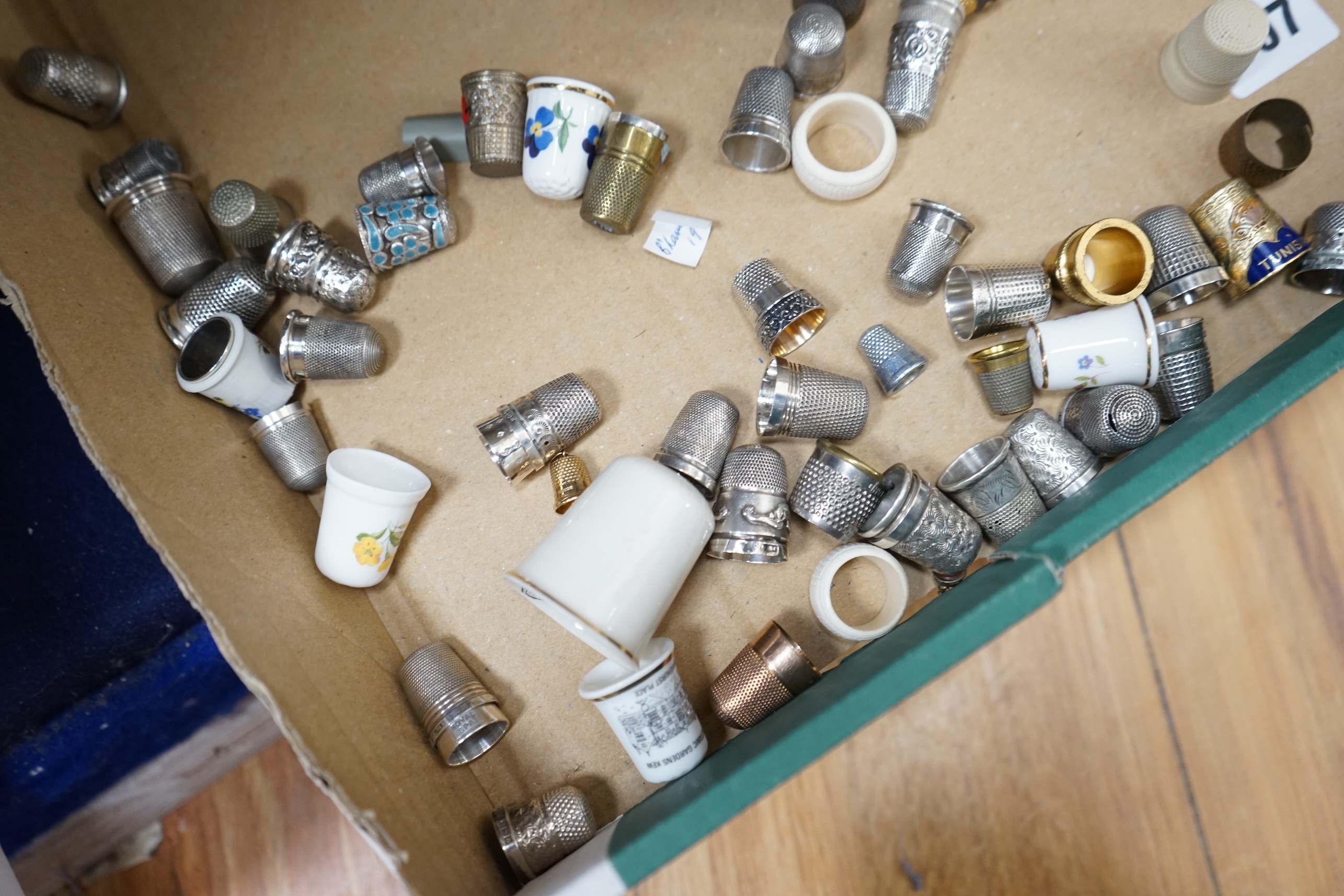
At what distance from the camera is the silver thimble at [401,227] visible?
1129mm

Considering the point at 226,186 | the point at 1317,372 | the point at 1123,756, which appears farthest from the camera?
the point at 226,186

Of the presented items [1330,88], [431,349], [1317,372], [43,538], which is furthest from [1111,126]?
[43,538]

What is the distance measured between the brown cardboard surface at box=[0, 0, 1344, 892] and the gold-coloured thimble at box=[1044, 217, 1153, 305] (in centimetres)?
6

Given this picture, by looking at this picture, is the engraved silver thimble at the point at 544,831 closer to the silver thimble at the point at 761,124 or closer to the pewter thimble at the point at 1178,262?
the silver thimble at the point at 761,124

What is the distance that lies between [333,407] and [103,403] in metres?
0.28

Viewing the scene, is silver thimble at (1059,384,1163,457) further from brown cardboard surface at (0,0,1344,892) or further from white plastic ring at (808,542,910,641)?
white plastic ring at (808,542,910,641)

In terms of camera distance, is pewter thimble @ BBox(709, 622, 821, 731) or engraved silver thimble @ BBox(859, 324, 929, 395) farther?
engraved silver thimble @ BBox(859, 324, 929, 395)

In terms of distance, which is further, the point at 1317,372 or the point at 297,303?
the point at 297,303

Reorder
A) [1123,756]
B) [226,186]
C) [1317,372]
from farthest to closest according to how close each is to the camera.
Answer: [226,186] < [1123,756] < [1317,372]

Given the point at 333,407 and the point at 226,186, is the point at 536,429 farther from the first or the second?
the point at 226,186

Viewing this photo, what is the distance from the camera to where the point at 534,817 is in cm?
101

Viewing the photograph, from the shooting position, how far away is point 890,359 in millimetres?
→ 1117

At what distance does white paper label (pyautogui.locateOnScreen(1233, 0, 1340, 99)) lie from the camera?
46.0 inches

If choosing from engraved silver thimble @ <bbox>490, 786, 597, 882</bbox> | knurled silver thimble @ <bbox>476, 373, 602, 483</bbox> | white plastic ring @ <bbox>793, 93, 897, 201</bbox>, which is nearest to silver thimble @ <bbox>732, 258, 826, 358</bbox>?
white plastic ring @ <bbox>793, 93, 897, 201</bbox>
